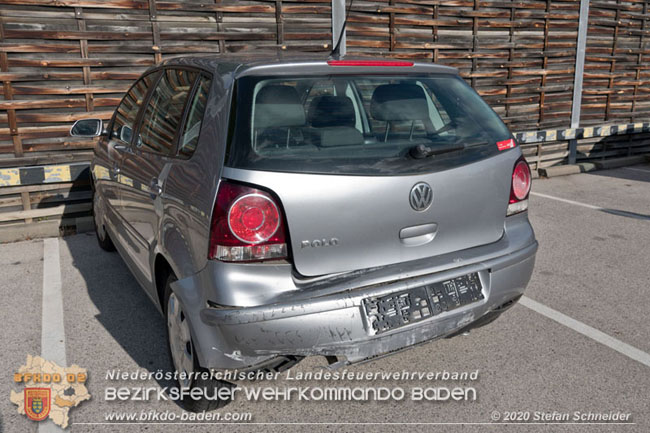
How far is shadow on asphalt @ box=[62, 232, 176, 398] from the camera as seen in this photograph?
3.34 meters

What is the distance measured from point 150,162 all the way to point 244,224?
3.44ft

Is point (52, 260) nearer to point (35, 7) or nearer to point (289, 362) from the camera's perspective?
point (35, 7)

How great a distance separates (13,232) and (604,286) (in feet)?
17.7

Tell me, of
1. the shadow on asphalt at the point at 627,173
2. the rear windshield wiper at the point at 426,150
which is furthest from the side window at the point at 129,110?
the shadow on asphalt at the point at 627,173

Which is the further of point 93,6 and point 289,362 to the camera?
point 93,6

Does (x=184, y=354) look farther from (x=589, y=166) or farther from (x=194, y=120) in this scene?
(x=589, y=166)

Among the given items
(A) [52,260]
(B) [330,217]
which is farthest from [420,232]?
(A) [52,260]

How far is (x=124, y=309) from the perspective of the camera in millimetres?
4016

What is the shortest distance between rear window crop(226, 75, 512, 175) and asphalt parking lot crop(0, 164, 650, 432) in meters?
1.18

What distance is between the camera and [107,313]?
396cm

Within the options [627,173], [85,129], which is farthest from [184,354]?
[627,173]

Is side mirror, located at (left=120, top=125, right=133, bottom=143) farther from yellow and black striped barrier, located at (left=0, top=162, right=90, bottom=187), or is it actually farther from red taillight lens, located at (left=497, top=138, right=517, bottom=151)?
yellow and black striped barrier, located at (left=0, top=162, right=90, bottom=187)

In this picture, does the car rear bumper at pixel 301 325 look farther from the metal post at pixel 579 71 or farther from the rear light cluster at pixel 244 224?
the metal post at pixel 579 71

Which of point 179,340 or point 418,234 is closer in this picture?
point 418,234
